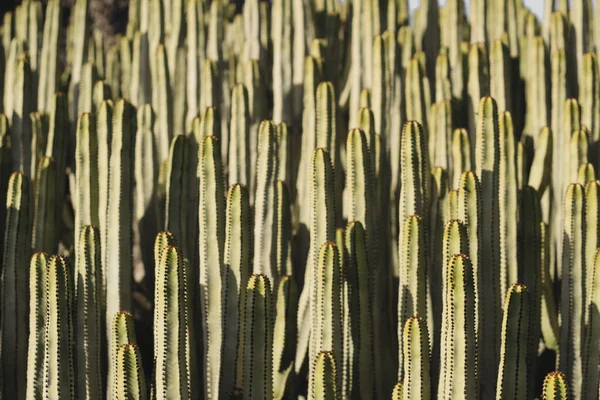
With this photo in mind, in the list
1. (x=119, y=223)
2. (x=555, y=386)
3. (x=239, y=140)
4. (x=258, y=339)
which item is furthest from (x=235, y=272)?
(x=555, y=386)

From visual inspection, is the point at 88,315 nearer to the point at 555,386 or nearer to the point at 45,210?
the point at 45,210

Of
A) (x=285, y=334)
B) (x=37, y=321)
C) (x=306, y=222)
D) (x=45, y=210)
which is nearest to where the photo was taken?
(x=37, y=321)

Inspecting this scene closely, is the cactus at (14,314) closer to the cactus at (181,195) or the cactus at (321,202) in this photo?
the cactus at (181,195)

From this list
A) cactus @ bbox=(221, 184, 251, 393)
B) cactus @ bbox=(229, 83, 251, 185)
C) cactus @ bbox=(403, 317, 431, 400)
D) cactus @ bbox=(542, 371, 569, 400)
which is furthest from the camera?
cactus @ bbox=(229, 83, 251, 185)

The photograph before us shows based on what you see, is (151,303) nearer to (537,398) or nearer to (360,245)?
(360,245)

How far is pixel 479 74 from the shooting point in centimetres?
363

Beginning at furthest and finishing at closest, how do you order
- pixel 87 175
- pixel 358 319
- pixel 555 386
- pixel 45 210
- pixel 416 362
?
pixel 45 210 < pixel 87 175 < pixel 358 319 < pixel 416 362 < pixel 555 386

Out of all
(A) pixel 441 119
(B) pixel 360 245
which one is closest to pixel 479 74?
(A) pixel 441 119

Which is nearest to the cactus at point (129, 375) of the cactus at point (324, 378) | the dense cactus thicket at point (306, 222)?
the dense cactus thicket at point (306, 222)

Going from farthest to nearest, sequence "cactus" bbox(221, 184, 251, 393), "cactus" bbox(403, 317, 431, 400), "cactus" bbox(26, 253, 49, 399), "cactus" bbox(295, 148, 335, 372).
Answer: "cactus" bbox(295, 148, 335, 372) → "cactus" bbox(221, 184, 251, 393) → "cactus" bbox(26, 253, 49, 399) → "cactus" bbox(403, 317, 431, 400)

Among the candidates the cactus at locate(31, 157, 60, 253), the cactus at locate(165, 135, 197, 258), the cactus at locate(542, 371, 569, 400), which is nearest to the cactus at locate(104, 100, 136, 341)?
the cactus at locate(165, 135, 197, 258)

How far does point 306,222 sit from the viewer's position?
329 centimetres

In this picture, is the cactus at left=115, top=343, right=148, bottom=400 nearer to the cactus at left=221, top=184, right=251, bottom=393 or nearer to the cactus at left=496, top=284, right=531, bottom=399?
the cactus at left=221, top=184, right=251, bottom=393

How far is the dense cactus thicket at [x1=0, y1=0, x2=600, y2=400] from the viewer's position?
95.5 inches
